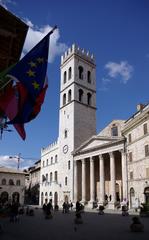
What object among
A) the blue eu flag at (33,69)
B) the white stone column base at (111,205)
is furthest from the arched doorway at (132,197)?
the blue eu flag at (33,69)

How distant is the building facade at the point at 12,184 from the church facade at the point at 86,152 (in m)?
8.21

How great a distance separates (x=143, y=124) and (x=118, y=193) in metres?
18.4

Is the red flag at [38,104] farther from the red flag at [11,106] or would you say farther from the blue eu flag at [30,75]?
the red flag at [11,106]

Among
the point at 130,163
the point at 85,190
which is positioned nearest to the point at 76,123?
the point at 85,190

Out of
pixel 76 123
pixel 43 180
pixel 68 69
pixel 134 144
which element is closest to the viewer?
pixel 134 144

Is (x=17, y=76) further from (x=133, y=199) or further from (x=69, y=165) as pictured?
(x=69, y=165)

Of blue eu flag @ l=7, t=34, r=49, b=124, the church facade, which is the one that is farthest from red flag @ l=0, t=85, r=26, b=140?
the church facade

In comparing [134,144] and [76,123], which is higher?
[76,123]

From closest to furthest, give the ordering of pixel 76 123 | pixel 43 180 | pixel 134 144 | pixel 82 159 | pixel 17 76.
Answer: pixel 17 76 < pixel 134 144 < pixel 82 159 < pixel 76 123 < pixel 43 180

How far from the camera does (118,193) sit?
49094mm

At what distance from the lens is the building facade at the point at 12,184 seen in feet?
231

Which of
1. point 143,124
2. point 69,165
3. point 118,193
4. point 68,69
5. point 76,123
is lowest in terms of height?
point 118,193

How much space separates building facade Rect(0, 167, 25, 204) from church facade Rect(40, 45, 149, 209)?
821 centimetres

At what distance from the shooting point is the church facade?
39688mm
